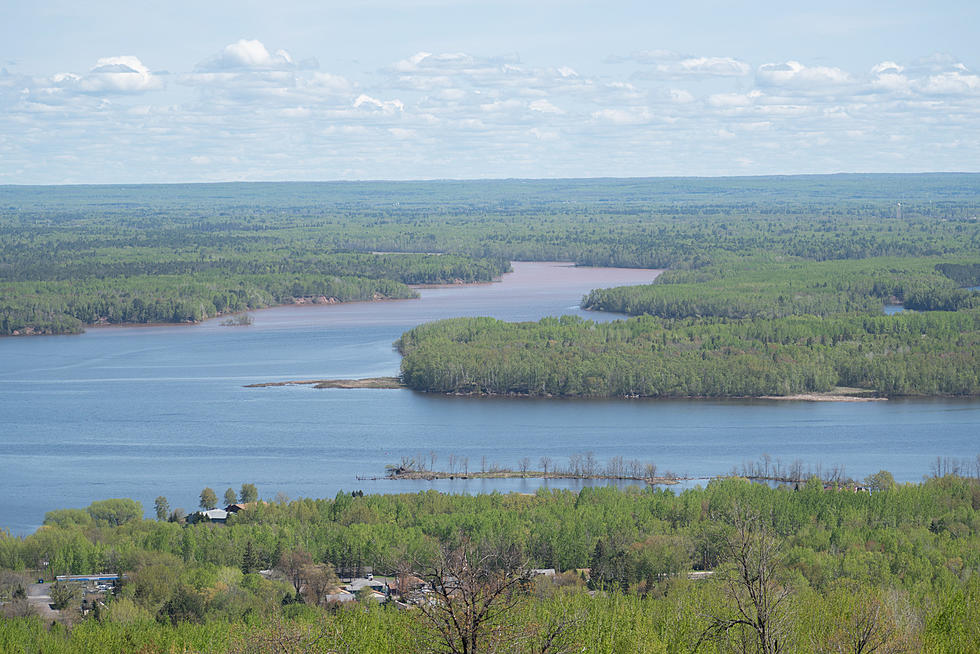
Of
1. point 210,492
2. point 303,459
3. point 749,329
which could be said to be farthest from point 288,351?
point 210,492

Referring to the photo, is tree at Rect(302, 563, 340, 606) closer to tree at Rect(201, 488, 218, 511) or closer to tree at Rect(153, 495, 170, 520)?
tree at Rect(153, 495, 170, 520)

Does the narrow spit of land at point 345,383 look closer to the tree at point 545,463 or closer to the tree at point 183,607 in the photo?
the tree at point 545,463

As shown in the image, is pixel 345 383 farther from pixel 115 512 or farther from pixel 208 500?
pixel 115 512

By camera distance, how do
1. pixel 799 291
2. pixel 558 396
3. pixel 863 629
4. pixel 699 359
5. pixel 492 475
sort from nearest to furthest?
pixel 863 629 < pixel 492 475 < pixel 558 396 < pixel 699 359 < pixel 799 291

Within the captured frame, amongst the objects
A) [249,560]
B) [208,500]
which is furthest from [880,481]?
[208,500]

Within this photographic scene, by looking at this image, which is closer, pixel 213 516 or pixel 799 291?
pixel 213 516

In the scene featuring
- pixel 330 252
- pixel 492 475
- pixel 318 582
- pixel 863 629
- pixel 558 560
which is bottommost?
pixel 492 475
